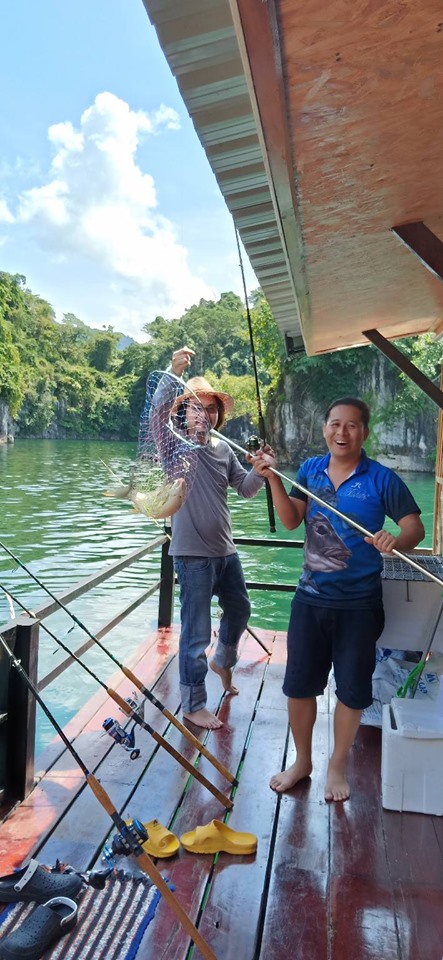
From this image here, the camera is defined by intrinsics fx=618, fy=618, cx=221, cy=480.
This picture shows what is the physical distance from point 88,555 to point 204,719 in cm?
1061

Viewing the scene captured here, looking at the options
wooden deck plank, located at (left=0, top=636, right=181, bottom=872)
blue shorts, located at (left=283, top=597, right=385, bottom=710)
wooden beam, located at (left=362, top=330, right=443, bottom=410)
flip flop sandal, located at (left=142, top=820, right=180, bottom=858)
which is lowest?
wooden deck plank, located at (left=0, top=636, right=181, bottom=872)

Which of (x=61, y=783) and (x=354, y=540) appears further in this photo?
(x=61, y=783)

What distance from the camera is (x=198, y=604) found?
9.23 feet

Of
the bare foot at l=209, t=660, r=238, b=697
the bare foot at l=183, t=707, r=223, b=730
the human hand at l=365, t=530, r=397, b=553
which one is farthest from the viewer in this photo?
the bare foot at l=209, t=660, r=238, b=697

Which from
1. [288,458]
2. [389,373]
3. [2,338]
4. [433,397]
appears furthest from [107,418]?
[433,397]

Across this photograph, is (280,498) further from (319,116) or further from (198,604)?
(319,116)

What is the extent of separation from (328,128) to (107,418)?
48.0 metres

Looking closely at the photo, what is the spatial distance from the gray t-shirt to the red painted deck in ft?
2.78

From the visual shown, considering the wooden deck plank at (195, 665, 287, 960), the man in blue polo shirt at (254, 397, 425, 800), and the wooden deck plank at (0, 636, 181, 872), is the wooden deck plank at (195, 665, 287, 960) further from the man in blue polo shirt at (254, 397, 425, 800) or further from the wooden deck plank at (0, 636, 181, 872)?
the wooden deck plank at (0, 636, 181, 872)

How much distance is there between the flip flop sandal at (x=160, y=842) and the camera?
1960mm

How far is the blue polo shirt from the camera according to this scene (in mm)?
2156

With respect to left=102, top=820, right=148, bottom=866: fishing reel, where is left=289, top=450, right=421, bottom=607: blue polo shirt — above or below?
above

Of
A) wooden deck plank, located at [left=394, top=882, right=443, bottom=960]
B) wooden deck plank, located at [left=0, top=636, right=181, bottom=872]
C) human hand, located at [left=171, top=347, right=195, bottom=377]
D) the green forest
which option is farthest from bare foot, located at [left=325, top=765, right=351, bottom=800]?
the green forest

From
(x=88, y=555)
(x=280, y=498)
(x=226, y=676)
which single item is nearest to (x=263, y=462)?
(x=280, y=498)
